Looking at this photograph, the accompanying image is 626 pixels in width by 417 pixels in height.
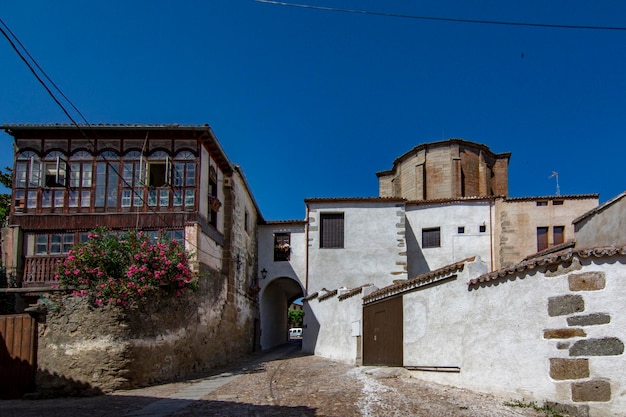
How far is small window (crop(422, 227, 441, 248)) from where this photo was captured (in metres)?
24.0


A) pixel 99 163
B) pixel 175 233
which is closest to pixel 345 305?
pixel 175 233

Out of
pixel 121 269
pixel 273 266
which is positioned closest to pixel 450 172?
pixel 273 266

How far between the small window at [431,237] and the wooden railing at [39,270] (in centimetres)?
1593

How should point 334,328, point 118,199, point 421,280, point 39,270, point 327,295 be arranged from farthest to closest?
point 327,295 → point 334,328 → point 118,199 → point 39,270 → point 421,280

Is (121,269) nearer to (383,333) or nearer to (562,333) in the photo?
(383,333)

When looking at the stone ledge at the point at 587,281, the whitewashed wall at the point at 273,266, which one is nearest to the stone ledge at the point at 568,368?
the stone ledge at the point at 587,281

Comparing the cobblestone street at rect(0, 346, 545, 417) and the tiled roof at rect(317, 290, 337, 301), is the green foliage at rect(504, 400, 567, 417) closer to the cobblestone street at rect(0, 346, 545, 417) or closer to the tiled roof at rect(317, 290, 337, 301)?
the cobblestone street at rect(0, 346, 545, 417)

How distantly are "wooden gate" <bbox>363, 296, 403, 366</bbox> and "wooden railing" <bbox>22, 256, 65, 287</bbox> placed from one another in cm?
928

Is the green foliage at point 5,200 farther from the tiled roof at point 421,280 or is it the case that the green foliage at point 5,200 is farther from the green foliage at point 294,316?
the green foliage at point 294,316

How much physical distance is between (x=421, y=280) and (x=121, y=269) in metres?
6.94

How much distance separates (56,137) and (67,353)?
775cm

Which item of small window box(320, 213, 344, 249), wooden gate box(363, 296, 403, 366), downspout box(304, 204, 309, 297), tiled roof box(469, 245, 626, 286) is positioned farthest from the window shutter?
tiled roof box(469, 245, 626, 286)

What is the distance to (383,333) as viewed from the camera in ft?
38.3

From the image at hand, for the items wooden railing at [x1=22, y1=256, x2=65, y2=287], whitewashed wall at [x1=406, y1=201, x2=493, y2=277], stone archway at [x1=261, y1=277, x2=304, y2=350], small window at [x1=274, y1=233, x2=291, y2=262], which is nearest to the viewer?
wooden railing at [x1=22, y1=256, x2=65, y2=287]
